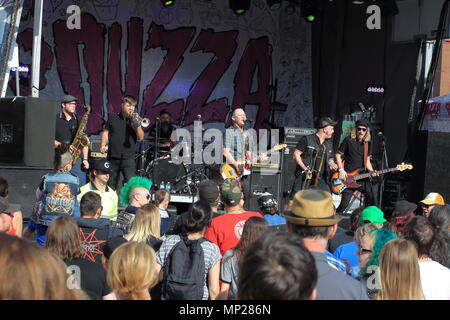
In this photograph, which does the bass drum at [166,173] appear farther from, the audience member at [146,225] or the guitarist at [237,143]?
the audience member at [146,225]

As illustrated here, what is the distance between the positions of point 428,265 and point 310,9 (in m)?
10.9

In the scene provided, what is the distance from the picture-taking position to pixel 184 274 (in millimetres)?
3984

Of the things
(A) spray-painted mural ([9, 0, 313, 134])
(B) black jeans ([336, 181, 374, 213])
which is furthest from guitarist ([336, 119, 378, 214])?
(A) spray-painted mural ([9, 0, 313, 134])

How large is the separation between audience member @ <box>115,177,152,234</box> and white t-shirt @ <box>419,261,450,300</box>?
8.11ft

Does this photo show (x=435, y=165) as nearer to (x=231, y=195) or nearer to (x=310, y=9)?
(x=231, y=195)

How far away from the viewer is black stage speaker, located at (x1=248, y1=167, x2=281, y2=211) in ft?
32.7

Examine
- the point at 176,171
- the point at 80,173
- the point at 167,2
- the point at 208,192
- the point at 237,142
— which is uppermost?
the point at 167,2

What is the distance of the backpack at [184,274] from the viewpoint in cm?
397

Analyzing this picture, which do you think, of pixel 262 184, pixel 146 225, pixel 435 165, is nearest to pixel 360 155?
pixel 435 165

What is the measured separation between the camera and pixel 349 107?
44.9 feet

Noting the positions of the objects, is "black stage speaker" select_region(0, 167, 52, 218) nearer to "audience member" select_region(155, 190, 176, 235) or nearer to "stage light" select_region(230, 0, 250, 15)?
"audience member" select_region(155, 190, 176, 235)

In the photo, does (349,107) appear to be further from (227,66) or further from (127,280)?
(127,280)

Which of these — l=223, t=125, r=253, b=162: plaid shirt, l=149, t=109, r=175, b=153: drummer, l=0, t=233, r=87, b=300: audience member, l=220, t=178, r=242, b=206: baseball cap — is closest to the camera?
l=0, t=233, r=87, b=300: audience member
